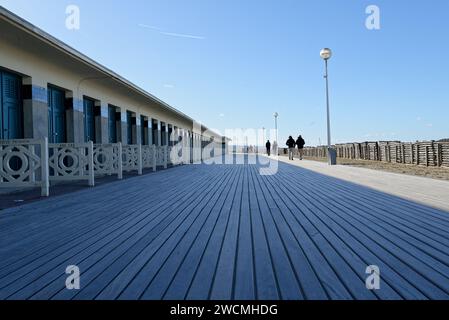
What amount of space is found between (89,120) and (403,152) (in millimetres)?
16774

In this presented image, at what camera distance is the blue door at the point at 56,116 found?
10750 millimetres

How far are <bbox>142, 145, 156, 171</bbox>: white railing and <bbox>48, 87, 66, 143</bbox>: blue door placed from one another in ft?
15.2

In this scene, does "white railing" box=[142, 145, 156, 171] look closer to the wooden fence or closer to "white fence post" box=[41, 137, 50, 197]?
"white fence post" box=[41, 137, 50, 197]

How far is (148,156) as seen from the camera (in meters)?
16.6

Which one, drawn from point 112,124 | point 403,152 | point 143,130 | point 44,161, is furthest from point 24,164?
point 403,152

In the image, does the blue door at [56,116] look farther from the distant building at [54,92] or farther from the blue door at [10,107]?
the blue door at [10,107]

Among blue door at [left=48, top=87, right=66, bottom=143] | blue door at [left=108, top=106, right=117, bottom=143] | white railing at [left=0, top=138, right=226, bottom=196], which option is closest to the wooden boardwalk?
white railing at [left=0, top=138, right=226, bottom=196]

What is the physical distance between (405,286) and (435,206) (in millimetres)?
3695

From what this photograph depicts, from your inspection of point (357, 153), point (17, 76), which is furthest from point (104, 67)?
point (357, 153)

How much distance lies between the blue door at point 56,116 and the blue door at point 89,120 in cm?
154
